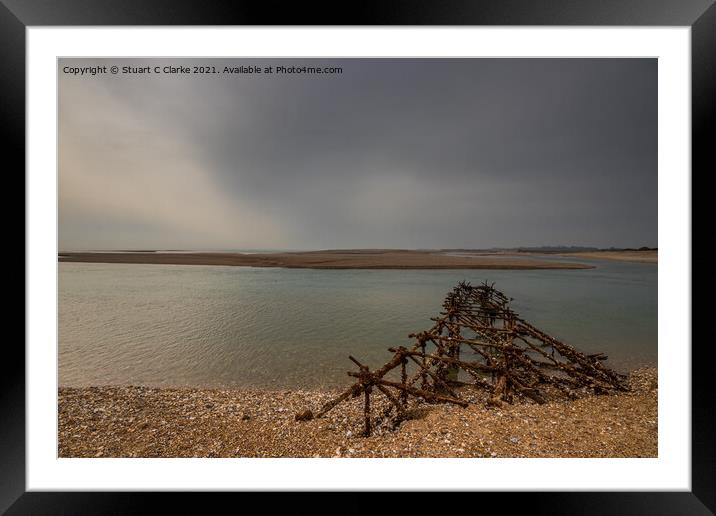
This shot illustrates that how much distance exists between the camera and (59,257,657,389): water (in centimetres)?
772

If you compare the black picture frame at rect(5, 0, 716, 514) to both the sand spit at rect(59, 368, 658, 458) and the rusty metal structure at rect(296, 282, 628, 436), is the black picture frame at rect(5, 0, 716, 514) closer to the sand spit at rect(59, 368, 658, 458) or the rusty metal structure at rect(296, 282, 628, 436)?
the sand spit at rect(59, 368, 658, 458)

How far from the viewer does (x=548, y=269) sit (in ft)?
110

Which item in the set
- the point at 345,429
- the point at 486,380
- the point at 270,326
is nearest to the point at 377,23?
the point at 345,429

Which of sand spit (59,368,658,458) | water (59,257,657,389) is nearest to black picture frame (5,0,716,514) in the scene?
sand spit (59,368,658,458)

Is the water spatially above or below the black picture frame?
below

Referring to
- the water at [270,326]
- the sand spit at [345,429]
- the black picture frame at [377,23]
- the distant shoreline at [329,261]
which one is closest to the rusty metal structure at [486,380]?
the sand spit at [345,429]

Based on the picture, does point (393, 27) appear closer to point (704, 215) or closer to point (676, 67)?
point (676, 67)

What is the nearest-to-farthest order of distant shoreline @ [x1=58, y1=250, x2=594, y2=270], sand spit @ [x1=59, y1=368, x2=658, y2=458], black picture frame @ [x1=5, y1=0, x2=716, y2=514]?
black picture frame @ [x1=5, y1=0, x2=716, y2=514], sand spit @ [x1=59, y1=368, x2=658, y2=458], distant shoreline @ [x1=58, y1=250, x2=594, y2=270]

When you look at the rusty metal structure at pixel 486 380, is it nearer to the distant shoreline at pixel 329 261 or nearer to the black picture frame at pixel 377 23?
the black picture frame at pixel 377 23

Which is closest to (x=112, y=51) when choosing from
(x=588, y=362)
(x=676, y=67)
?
(x=676, y=67)

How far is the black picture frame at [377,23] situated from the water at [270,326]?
13.8 feet

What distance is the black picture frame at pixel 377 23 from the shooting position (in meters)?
2.72

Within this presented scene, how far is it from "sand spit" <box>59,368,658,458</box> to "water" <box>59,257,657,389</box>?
2132 mm

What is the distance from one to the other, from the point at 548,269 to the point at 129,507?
42.9 meters
